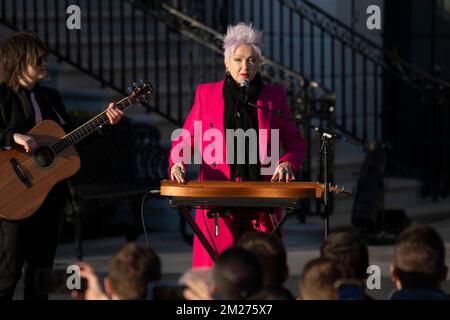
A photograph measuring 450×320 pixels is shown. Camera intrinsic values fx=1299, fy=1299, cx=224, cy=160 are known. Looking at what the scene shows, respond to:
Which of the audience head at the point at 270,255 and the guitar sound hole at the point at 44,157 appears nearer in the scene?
the audience head at the point at 270,255

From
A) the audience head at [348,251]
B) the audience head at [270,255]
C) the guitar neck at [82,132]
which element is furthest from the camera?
the guitar neck at [82,132]

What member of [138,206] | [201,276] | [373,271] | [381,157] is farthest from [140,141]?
[201,276]

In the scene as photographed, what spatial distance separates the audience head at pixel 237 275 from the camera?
4.37 metres

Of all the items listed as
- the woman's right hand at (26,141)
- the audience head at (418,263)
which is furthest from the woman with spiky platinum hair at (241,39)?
the audience head at (418,263)

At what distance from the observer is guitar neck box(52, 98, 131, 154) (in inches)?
265

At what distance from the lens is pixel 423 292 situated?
459cm

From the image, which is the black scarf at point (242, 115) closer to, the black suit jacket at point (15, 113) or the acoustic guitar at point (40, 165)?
the acoustic guitar at point (40, 165)

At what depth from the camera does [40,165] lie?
22.2 feet

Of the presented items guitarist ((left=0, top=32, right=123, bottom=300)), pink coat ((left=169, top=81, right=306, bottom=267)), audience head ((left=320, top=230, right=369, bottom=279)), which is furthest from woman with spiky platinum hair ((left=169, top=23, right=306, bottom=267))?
audience head ((left=320, top=230, right=369, bottom=279))

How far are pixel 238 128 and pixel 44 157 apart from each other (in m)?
1.03

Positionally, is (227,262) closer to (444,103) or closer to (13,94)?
(13,94)

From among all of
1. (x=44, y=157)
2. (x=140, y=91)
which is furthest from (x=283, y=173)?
(x=44, y=157)

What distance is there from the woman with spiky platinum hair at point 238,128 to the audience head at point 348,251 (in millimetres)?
1397

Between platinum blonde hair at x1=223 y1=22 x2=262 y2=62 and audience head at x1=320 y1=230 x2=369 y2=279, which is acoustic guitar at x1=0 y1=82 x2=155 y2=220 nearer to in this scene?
platinum blonde hair at x1=223 y1=22 x2=262 y2=62
